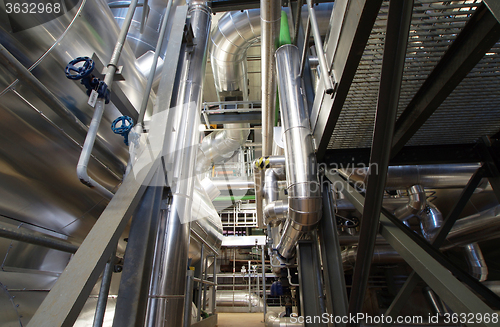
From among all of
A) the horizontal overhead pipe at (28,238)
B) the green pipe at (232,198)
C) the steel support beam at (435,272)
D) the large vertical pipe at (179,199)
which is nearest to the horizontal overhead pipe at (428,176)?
the steel support beam at (435,272)

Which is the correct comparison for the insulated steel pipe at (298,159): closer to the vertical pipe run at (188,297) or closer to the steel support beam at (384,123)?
the steel support beam at (384,123)

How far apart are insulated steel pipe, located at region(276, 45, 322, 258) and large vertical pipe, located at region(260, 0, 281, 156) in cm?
35

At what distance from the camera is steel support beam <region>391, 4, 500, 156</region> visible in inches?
34.9

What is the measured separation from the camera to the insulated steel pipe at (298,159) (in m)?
1.78

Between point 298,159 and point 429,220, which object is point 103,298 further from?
point 429,220

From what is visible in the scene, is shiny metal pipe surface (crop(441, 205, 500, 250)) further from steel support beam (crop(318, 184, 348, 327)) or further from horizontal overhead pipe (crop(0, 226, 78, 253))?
horizontal overhead pipe (crop(0, 226, 78, 253))

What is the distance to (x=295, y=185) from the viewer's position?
5.92 feet

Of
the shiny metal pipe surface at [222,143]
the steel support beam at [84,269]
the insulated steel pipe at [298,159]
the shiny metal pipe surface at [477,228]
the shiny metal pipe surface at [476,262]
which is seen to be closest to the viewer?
the steel support beam at [84,269]

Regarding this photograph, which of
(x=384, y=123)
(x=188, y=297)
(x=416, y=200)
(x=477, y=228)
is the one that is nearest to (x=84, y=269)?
(x=384, y=123)

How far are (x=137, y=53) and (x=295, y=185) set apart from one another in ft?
5.37

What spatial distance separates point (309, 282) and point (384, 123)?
1.76 metres

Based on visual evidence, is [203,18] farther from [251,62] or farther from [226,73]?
[251,62]

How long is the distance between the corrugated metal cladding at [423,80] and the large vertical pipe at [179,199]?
37.6 inches

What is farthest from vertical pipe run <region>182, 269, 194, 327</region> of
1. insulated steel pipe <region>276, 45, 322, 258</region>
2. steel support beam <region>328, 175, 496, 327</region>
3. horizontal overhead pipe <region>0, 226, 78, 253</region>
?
steel support beam <region>328, 175, 496, 327</region>
